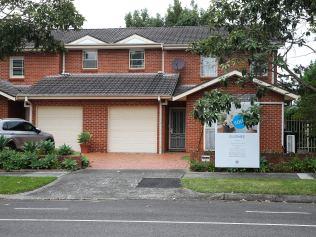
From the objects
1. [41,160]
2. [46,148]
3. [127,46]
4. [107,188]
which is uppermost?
[127,46]

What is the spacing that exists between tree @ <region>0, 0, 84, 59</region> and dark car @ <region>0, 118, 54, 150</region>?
635cm

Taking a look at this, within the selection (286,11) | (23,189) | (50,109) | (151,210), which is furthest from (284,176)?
(50,109)

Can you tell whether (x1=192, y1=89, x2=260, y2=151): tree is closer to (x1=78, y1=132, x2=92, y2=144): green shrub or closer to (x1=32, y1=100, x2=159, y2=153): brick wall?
(x1=32, y1=100, x2=159, y2=153): brick wall

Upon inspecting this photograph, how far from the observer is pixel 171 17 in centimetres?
4972

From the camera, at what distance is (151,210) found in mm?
11688

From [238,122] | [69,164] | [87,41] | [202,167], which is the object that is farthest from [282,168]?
[87,41]

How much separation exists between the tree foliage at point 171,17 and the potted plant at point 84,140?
22.9 metres

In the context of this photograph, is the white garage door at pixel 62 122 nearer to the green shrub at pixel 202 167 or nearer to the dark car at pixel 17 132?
the dark car at pixel 17 132

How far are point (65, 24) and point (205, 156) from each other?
6.59 metres

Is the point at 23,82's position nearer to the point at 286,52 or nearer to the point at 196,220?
the point at 286,52

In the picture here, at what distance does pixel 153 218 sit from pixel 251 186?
4971 millimetres

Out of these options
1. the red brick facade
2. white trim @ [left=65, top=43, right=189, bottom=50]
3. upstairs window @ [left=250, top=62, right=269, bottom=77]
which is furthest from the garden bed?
white trim @ [left=65, top=43, right=189, bottom=50]

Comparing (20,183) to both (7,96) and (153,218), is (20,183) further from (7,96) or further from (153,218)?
(7,96)

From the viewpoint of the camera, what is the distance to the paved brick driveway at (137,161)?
20.1 metres
